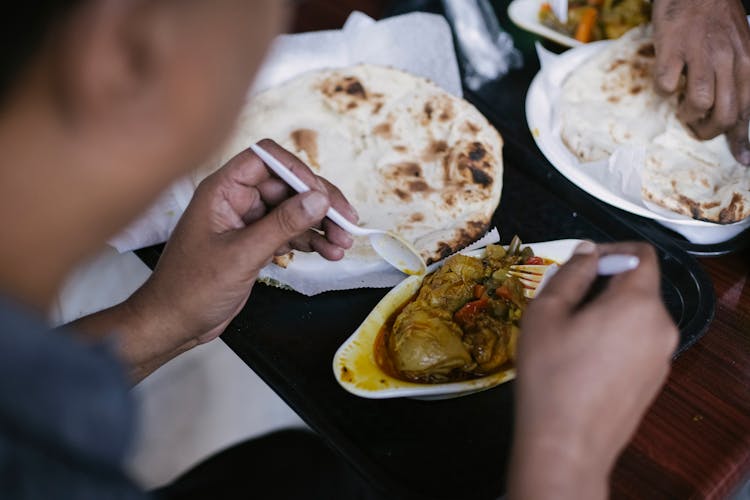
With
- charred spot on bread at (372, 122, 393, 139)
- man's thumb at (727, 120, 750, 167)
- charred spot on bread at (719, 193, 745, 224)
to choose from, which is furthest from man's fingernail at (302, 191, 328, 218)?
man's thumb at (727, 120, 750, 167)

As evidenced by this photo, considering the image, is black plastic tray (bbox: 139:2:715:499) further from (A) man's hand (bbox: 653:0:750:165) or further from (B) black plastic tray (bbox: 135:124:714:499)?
(A) man's hand (bbox: 653:0:750:165)

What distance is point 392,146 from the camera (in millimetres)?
1718

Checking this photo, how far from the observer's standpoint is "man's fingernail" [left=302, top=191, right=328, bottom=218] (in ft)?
3.85

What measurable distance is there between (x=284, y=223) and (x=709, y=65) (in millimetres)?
1052

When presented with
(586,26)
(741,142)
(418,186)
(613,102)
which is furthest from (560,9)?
(418,186)

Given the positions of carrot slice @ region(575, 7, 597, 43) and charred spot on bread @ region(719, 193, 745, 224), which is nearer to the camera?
charred spot on bread @ region(719, 193, 745, 224)

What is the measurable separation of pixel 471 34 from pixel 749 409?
124 cm

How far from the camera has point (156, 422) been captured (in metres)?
2.21

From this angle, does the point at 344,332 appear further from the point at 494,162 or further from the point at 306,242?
the point at 494,162

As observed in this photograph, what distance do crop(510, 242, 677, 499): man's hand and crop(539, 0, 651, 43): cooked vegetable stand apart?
4.62 feet

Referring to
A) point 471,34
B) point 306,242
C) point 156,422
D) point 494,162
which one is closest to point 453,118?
point 494,162

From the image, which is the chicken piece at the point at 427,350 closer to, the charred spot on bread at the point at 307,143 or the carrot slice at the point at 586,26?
the charred spot on bread at the point at 307,143

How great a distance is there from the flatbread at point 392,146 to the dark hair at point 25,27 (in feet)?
3.32

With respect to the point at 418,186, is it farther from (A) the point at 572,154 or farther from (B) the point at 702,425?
(B) the point at 702,425
